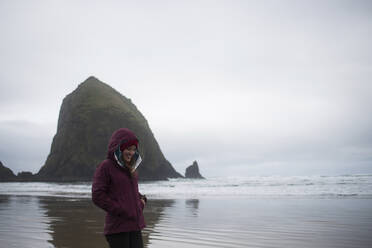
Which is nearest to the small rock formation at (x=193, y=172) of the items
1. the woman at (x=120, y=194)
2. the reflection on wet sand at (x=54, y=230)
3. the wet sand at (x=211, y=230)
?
the wet sand at (x=211, y=230)

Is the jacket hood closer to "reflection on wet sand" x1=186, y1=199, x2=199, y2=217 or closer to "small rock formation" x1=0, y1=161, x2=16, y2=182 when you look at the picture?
"reflection on wet sand" x1=186, y1=199, x2=199, y2=217

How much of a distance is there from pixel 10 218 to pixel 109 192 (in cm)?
769

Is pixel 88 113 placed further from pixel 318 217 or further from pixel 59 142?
pixel 318 217

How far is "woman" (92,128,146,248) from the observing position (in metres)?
2.87

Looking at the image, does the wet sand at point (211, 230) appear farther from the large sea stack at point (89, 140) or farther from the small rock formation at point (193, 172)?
the small rock formation at point (193, 172)

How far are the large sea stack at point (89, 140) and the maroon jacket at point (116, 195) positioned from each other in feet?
214

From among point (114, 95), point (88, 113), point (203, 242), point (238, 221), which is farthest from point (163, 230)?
point (114, 95)

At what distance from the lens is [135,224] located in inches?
117

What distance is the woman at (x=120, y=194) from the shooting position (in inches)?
113

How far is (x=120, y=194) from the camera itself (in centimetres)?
294

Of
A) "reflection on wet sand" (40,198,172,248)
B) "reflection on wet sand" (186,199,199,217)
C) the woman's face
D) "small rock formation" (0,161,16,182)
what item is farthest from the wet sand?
"small rock formation" (0,161,16,182)

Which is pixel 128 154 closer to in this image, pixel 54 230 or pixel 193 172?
pixel 54 230

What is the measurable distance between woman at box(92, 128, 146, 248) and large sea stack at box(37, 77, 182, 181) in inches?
2572

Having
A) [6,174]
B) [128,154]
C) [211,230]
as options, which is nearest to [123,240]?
[128,154]
